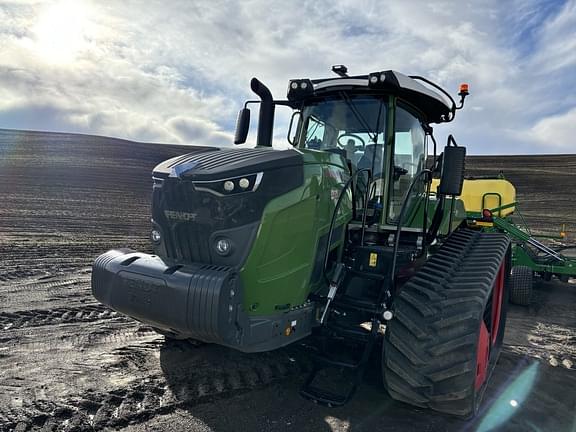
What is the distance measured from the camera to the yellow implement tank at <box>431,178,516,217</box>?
345 inches

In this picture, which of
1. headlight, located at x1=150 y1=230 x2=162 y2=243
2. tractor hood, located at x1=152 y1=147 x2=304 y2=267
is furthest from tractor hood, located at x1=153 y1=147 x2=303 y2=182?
headlight, located at x1=150 y1=230 x2=162 y2=243

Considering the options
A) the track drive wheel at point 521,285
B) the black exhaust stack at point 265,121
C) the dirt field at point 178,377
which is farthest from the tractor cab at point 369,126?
the track drive wheel at point 521,285

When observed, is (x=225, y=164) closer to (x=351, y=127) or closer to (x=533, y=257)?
(x=351, y=127)

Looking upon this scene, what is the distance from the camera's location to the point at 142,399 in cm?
340

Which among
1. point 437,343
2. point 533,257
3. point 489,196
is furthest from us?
point 489,196

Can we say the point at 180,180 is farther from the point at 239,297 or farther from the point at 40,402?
the point at 40,402

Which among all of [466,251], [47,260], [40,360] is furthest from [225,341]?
[47,260]

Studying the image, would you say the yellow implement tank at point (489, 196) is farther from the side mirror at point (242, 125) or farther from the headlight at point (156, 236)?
the headlight at point (156, 236)

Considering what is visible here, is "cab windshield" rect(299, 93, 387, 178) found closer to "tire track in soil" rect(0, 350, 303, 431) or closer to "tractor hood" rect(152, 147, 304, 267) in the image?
"tractor hood" rect(152, 147, 304, 267)

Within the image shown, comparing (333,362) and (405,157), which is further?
(405,157)

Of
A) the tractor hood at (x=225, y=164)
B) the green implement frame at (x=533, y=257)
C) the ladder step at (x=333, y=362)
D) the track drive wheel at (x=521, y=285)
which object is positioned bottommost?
the ladder step at (x=333, y=362)

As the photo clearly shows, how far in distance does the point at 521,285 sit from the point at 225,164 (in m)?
5.72

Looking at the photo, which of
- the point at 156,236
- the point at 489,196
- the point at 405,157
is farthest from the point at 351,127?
the point at 489,196

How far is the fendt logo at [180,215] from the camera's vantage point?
328cm
